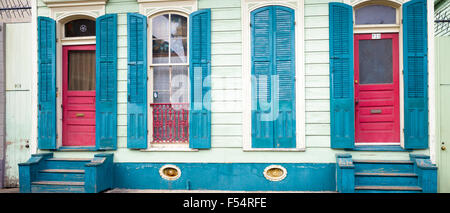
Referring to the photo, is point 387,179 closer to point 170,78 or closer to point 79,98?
point 170,78

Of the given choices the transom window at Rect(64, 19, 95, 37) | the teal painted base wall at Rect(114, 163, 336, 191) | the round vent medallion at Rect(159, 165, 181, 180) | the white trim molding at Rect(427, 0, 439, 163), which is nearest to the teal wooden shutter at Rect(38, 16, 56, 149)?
the transom window at Rect(64, 19, 95, 37)

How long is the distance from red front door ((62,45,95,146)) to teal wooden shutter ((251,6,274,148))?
3.12m

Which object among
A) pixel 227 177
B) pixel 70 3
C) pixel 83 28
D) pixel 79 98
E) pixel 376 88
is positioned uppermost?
pixel 70 3

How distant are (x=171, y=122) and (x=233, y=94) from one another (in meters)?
1.27

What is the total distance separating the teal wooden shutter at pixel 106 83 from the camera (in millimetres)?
5559

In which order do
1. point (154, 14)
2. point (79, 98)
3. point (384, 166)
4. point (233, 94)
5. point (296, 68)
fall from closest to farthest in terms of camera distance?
point (384, 166) < point (296, 68) < point (233, 94) < point (154, 14) < point (79, 98)

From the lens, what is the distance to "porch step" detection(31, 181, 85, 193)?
207 inches

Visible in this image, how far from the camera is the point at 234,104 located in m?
5.37

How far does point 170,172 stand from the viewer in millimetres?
5488

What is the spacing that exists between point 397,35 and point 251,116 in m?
2.93

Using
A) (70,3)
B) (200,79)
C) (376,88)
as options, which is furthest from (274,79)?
(70,3)

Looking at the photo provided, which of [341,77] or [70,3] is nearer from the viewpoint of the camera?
[341,77]
